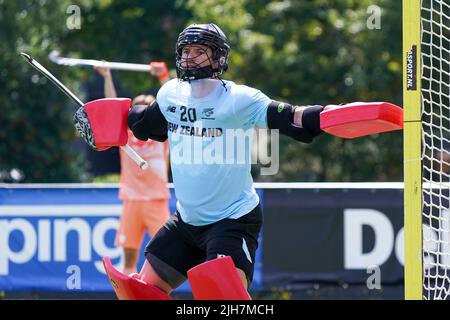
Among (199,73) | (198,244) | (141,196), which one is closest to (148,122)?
(199,73)

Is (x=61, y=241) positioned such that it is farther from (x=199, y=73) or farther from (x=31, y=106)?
(x=31, y=106)

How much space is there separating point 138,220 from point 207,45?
3.94m

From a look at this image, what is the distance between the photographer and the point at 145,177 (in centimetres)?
911

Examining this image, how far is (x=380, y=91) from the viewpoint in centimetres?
Result: 1905

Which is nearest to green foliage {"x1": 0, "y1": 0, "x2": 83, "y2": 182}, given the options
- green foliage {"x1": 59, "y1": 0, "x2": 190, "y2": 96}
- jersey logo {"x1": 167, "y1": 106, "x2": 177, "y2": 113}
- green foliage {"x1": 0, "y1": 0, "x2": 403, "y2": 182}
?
green foliage {"x1": 0, "y1": 0, "x2": 403, "y2": 182}

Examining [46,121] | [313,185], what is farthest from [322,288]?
[46,121]

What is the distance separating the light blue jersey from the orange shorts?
367cm

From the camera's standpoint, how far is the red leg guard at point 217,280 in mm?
4871

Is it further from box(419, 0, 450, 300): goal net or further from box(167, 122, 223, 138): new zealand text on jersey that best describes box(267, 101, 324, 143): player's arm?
box(419, 0, 450, 300): goal net

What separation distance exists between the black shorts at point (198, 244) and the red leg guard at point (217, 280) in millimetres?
205

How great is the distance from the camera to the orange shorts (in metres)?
8.97

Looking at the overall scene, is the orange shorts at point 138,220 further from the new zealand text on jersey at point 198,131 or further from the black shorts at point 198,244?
the new zealand text on jersey at point 198,131

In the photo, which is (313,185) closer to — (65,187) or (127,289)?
(65,187)

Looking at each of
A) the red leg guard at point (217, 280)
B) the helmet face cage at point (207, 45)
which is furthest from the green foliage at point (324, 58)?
the red leg guard at point (217, 280)
